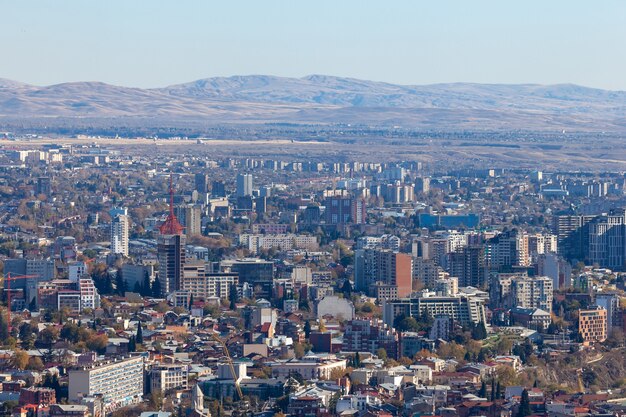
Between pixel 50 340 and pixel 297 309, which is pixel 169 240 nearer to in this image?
pixel 297 309

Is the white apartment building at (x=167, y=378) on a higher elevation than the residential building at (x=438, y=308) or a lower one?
higher

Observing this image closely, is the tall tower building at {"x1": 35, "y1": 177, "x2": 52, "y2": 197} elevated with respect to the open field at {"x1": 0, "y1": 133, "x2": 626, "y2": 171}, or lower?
elevated

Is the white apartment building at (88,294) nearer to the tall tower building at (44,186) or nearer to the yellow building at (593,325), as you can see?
the yellow building at (593,325)

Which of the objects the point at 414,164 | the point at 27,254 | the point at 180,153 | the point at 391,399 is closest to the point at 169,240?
the point at 27,254

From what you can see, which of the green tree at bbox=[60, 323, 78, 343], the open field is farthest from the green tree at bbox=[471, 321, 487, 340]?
the open field

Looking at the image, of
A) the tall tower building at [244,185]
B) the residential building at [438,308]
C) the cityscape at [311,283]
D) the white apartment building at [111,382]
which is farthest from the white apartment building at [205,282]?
the tall tower building at [244,185]

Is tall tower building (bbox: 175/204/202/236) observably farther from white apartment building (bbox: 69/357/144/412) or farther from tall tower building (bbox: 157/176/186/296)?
white apartment building (bbox: 69/357/144/412)

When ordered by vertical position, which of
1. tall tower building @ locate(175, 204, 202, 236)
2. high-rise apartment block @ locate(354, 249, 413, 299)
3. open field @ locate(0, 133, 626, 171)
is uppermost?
high-rise apartment block @ locate(354, 249, 413, 299)
